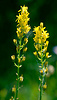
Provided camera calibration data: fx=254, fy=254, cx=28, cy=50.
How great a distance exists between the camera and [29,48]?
16.2 ft

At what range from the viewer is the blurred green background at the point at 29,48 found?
165 inches

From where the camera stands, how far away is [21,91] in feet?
13.1

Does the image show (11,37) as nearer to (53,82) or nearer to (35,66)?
(35,66)

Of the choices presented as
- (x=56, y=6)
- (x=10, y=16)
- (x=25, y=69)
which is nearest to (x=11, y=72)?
(x=25, y=69)

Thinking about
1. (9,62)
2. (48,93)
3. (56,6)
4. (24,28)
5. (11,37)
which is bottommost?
(24,28)

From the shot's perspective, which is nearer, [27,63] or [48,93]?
[48,93]

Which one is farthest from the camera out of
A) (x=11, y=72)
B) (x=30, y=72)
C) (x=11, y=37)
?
(x=11, y=37)

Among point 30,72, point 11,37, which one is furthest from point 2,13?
point 30,72

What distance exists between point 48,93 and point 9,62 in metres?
1.50

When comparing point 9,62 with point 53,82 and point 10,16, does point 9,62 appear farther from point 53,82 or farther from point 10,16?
point 53,82

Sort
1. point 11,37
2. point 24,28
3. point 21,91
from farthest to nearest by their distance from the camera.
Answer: point 11,37 → point 21,91 → point 24,28

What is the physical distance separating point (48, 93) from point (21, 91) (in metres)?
0.44

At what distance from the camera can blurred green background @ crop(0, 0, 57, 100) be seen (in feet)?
13.8

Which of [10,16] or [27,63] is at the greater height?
[10,16]
